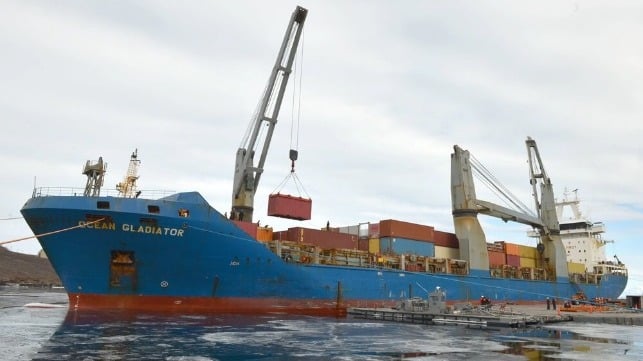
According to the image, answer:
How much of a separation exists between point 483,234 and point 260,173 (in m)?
22.3

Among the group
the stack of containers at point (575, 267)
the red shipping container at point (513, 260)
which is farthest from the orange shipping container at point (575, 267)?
the red shipping container at point (513, 260)

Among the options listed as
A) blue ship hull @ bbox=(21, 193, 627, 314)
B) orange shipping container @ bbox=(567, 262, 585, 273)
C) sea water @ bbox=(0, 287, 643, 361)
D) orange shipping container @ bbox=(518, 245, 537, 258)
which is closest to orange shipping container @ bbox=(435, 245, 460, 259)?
orange shipping container @ bbox=(518, 245, 537, 258)

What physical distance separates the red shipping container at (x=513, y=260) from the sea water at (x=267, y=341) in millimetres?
25383

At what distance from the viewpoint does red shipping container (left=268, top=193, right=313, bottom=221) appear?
33.0 m

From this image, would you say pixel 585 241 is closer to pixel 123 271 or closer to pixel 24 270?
pixel 123 271

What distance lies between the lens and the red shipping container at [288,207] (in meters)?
33.0

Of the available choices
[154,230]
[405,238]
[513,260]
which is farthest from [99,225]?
[513,260]

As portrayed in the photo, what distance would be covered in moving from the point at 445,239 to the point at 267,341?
100 ft

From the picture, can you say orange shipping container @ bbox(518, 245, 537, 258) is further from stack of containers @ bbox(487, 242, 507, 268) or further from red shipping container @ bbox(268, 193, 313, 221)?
red shipping container @ bbox(268, 193, 313, 221)

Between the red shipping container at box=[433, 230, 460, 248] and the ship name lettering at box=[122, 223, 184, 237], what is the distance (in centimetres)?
2484

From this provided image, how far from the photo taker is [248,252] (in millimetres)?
29406

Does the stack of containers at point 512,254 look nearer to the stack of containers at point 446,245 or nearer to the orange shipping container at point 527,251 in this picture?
the orange shipping container at point 527,251

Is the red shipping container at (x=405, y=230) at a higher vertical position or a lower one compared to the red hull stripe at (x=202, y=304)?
higher

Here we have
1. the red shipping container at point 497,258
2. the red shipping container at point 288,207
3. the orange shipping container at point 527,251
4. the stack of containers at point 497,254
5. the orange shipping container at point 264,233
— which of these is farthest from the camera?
the orange shipping container at point 527,251
